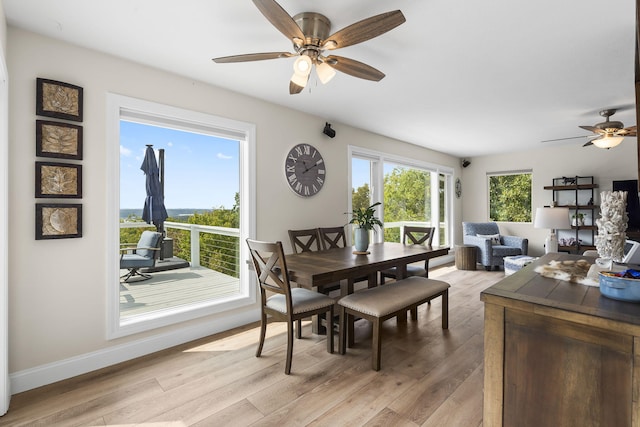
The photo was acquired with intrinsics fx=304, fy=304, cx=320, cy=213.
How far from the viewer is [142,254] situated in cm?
364

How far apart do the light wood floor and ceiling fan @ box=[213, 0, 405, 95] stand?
6.76 feet

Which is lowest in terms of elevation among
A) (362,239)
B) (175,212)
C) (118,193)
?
(362,239)

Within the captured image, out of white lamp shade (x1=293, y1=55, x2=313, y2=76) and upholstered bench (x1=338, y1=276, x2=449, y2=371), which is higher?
white lamp shade (x1=293, y1=55, x2=313, y2=76)

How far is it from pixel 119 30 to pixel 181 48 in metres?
0.39

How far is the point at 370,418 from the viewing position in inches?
68.9

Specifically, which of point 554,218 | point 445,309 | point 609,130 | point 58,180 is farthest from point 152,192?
point 609,130

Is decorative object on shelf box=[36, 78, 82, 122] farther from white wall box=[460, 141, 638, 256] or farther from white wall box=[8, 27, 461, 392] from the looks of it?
white wall box=[460, 141, 638, 256]

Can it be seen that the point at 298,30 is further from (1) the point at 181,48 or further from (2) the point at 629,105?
(2) the point at 629,105

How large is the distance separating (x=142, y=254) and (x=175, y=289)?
59 centimetres

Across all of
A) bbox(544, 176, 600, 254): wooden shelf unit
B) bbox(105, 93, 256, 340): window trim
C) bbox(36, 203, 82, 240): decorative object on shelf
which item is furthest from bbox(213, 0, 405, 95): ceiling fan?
bbox(544, 176, 600, 254): wooden shelf unit

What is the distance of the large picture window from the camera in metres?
6.40

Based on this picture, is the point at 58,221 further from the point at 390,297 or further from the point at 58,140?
the point at 390,297

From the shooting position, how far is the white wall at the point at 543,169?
534cm

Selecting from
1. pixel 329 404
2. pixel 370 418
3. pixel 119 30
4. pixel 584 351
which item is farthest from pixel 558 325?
pixel 119 30
